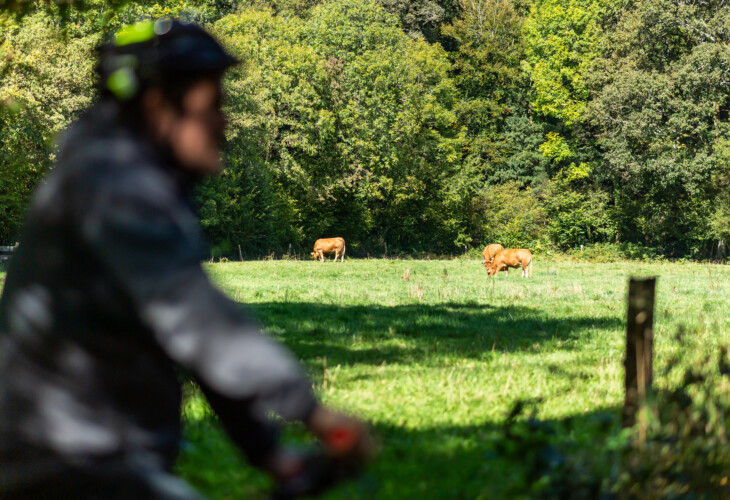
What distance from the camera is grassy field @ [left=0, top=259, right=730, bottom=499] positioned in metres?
4.29

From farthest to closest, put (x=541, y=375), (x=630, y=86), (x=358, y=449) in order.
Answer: (x=630, y=86), (x=541, y=375), (x=358, y=449)

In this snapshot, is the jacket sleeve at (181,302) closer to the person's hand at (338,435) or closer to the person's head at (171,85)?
the person's hand at (338,435)

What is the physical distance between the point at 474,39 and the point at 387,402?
55.5 metres

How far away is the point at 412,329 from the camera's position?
12.0 meters

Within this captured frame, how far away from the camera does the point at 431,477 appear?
14.3 ft

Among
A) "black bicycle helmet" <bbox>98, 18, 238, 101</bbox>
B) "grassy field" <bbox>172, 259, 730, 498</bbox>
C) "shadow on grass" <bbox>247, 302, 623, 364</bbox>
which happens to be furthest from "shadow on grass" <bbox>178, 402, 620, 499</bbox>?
"shadow on grass" <bbox>247, 302, 623, 364</bbox>

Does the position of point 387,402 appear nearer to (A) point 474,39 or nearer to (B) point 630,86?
(B) point 630,86

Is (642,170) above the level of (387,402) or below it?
above

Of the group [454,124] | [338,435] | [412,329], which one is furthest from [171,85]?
[454,124]

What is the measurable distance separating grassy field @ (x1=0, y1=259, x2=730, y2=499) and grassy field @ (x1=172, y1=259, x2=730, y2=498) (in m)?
0.02

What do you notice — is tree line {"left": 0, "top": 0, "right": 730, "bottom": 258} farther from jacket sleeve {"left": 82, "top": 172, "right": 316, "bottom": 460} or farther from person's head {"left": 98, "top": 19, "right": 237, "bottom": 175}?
jacket sleeve {"left": 82, "top": 172, "right": 316, "bottom": 460}

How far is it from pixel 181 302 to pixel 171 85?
0.55 m

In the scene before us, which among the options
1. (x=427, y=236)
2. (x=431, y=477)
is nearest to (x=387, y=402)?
(x=431, y=477)

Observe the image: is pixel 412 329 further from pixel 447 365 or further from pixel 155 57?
pixel 155 57
